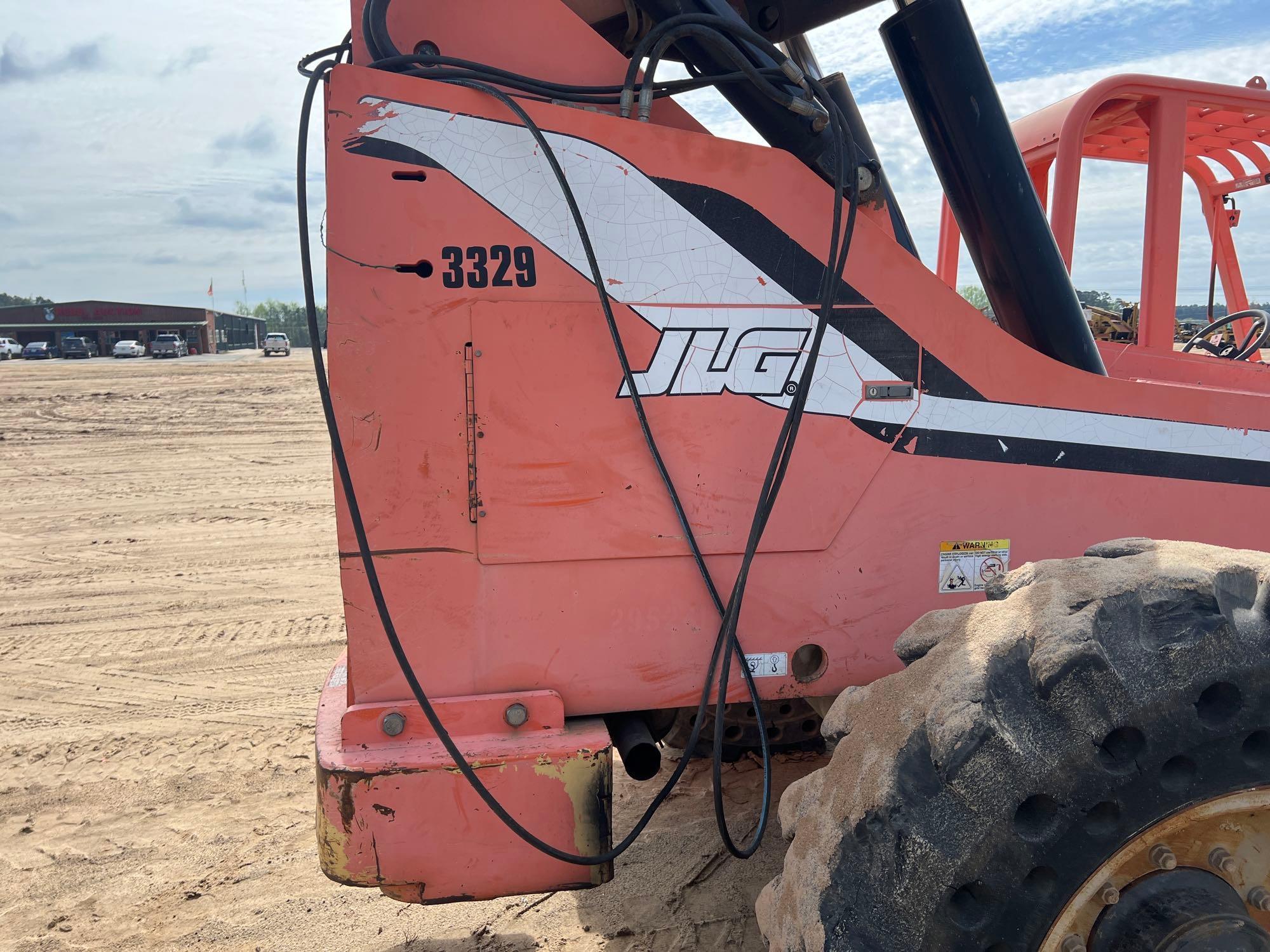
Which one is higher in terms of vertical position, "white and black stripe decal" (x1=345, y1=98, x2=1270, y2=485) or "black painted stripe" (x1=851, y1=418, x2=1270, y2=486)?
"white and black stripe decal" (x1=345, y1=98, x2=1270, y2=485)

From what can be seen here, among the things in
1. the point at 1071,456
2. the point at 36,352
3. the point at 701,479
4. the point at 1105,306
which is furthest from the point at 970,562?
the point at 36,352

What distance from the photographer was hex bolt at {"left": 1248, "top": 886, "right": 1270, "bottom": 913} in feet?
5.38

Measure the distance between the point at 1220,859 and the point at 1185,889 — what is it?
96mm

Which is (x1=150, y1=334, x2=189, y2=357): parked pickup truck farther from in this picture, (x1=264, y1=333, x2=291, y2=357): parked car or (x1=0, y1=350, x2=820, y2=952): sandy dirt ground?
(x1=0, y1=350, x2=820, y2=952): sandy dirt ground

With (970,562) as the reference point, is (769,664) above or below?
below

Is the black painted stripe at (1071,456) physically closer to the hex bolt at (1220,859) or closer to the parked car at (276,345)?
the hex bolt at (1220,859)

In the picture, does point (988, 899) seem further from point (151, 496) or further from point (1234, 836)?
point (151, 496)

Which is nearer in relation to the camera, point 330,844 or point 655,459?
point 330,844

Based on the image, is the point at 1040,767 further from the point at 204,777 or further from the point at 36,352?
the point at 36,352

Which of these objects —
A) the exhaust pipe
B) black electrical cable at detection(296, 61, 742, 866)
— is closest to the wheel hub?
the exhaust pipe

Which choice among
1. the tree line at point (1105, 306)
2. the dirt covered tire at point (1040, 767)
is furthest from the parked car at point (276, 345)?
the dirt covered tire at point (1040, 767)

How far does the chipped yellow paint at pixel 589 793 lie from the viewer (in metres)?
1.95

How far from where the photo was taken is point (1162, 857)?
1574mm

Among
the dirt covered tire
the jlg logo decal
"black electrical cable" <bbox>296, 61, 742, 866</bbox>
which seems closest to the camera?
the dirt covered tire
